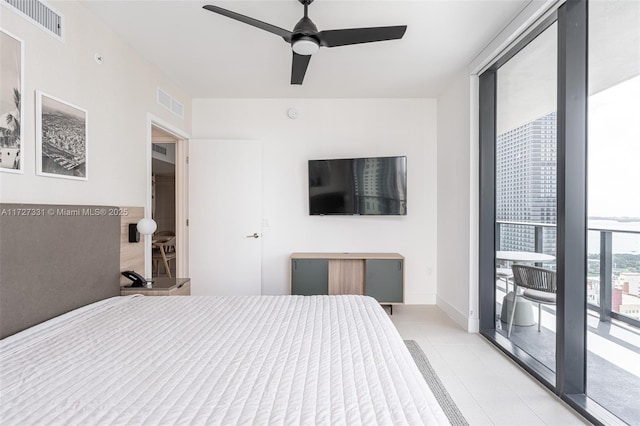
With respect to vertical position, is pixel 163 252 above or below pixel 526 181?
below

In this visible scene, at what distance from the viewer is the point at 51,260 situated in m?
1.77

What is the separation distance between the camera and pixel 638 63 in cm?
234

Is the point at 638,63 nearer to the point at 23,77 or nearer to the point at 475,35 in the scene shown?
the point at 475,35

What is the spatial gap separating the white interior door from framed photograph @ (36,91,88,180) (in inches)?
66.4

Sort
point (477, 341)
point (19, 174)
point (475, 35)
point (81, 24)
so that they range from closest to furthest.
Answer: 1. point (19, 174)
2. point (81, 24)
3. point (475, 35)
4. point (477, 341)

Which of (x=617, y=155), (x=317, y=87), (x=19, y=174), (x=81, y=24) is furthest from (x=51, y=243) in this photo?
(x=617, y=155)

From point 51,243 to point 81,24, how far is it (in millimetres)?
1512

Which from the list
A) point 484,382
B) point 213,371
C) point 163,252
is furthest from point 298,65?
point 163,252

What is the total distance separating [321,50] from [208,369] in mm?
2587

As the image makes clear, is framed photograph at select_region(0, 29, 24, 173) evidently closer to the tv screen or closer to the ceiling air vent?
the ceiling air vent

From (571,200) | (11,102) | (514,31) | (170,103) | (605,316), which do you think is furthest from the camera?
(170,103)

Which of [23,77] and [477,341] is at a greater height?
[23,77]

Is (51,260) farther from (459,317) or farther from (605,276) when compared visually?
(605,276)

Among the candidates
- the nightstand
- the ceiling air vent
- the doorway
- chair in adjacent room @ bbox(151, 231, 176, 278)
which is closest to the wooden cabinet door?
the nightstand
